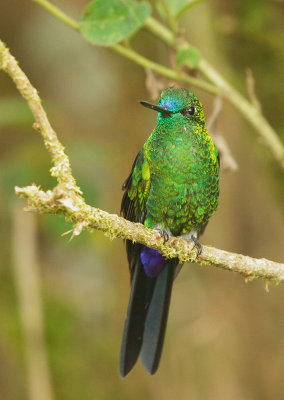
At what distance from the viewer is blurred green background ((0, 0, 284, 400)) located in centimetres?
390

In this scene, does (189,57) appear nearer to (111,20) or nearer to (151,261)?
(111,20)

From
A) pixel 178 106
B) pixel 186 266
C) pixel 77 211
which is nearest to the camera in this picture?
pixel 77 211

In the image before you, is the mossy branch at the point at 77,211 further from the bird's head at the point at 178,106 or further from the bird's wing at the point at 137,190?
the bird's head at the point at 178,106

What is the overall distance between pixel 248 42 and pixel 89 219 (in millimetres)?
2574

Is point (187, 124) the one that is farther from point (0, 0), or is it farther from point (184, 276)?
point (0, 0)

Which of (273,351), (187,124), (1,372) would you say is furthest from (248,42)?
(1,372)

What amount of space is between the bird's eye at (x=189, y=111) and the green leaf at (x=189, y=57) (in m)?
0.31

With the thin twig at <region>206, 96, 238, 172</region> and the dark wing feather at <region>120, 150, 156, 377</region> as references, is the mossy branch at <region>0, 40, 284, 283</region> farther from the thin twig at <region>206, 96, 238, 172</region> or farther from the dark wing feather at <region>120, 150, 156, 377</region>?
the thin twig at <region>206, 96, 238, 172</region>

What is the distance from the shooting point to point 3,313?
436 cm

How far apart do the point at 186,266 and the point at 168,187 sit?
2.33 metres

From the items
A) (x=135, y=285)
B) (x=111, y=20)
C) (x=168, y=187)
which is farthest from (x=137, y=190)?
(x=111, y=20)

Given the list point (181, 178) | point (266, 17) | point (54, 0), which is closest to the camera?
point (181, 178)

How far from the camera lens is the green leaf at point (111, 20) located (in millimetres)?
2771

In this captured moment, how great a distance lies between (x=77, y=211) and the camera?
5.80 ft
